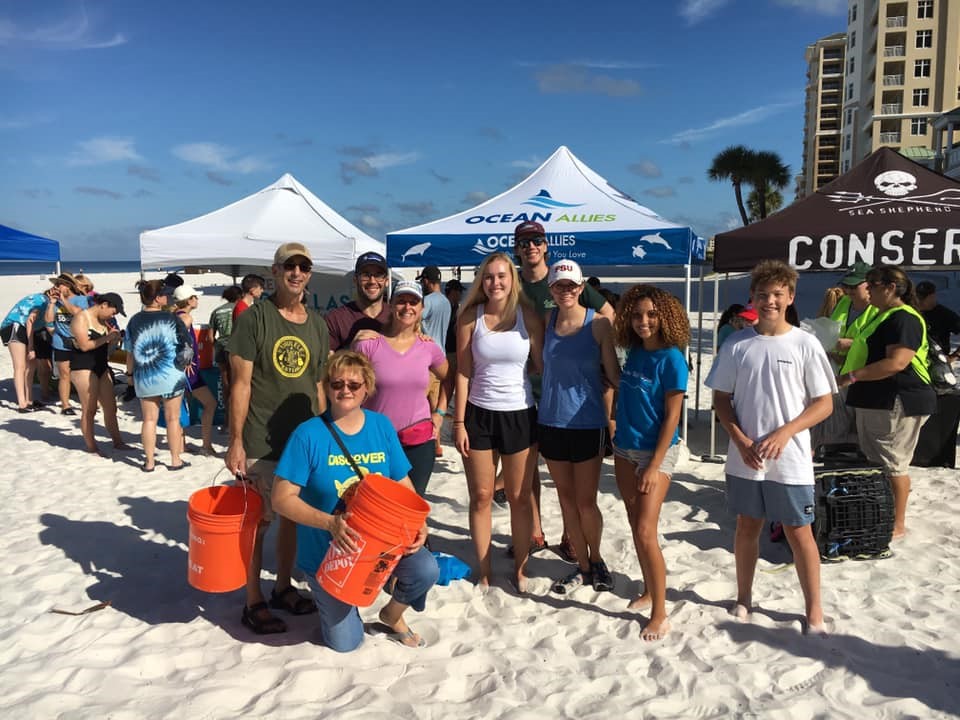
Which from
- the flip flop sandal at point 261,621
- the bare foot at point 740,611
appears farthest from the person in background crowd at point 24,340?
the bare foot at point 740,611

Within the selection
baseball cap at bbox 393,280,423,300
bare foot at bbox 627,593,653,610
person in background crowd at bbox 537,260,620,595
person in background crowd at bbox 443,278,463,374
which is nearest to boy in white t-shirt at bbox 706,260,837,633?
person in background crowd at bbox 537,260,620,595

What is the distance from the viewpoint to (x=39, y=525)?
4.34 metres

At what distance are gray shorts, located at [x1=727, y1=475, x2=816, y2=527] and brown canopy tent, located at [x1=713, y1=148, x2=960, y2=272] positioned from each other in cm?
261

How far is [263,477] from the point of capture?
2.96 meters

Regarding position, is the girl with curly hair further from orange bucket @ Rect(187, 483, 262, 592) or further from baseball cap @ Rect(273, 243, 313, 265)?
orange bucket @ Rect(187, 483, 262, 592)

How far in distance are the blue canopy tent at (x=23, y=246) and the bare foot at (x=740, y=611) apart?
31.8 ft

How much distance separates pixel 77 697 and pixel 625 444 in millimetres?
2379

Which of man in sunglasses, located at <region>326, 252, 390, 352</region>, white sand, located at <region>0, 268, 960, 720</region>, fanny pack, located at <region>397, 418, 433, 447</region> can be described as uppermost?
man in sunglasses, located at <region>326, 252, 390, 352</region>

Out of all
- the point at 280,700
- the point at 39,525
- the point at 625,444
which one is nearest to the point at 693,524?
the point at 625,444

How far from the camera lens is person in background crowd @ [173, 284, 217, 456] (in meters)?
5.95

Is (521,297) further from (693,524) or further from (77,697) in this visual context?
(77,697)

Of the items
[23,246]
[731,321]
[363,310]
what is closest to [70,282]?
[23,246]

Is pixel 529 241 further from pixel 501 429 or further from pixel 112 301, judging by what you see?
pixel 112 301

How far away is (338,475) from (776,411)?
1.85m
